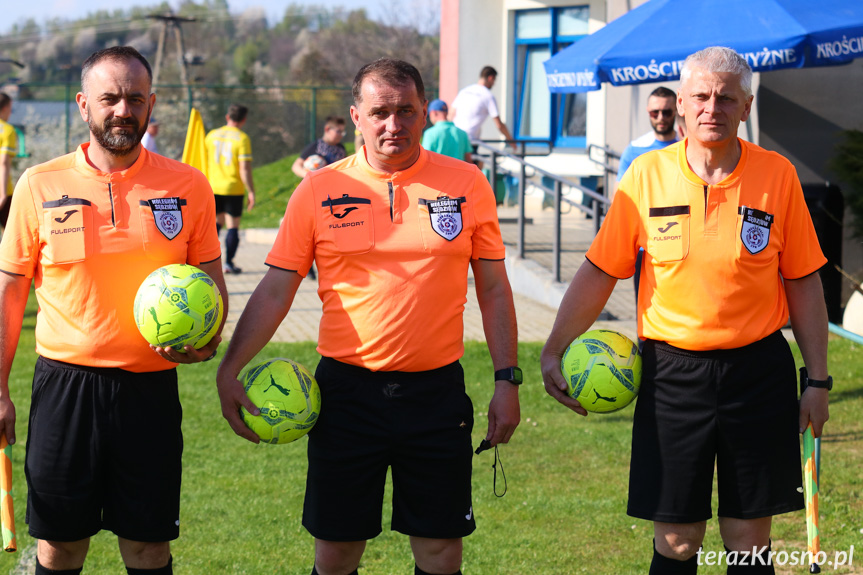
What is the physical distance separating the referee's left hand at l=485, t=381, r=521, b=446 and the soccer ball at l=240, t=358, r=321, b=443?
2.28 feet

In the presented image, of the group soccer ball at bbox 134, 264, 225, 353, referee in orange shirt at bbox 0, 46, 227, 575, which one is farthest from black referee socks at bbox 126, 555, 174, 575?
soccer ball at bbox 134, 264, 225, 353

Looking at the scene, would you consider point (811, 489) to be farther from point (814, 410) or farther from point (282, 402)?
point (282, 402)

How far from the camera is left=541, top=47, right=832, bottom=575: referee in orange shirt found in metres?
3.80

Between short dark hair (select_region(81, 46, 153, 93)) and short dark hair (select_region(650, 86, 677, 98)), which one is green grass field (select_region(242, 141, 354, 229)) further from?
short dark hair (select_region(81, 46, 153, 93))

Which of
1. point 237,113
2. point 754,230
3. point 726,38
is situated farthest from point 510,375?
point 237,113

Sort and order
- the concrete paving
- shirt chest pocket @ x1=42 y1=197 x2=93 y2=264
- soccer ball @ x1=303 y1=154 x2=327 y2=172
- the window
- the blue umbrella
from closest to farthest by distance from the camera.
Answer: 1. shirt chest pocket @ x1=42 y1=197 x2=93 y2=264
2. the blue umbrella
3. the concrete paving
4. soccer ball @ x1=303 y1=154 x2=327 y2=172
5. the window

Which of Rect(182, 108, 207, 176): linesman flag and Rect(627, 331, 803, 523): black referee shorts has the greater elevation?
Rect(182, 108, 207, 176): linesman flag

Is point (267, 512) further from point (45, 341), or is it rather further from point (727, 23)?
point (727, 23)

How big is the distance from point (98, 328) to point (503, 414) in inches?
62.1

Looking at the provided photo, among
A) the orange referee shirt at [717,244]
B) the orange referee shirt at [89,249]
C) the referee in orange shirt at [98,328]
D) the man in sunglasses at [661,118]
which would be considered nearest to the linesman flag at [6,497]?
the referee in orange shirt at [98,328]

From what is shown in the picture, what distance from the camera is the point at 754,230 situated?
3.80 metres

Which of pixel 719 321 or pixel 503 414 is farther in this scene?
pixel 503 414

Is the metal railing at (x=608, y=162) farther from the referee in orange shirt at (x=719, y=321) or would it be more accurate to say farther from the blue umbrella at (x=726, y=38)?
the referee in orange shirt at (x=719, y=321)

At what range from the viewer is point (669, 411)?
393cm
